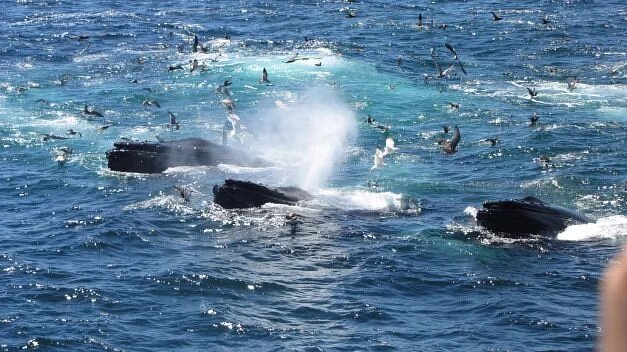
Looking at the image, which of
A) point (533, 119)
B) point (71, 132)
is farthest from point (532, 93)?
point (71, 132)

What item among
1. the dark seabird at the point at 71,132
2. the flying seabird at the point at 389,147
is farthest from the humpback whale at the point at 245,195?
the dark seabird at the point at 71,132

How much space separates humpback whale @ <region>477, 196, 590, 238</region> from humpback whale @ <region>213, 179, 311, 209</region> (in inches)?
261

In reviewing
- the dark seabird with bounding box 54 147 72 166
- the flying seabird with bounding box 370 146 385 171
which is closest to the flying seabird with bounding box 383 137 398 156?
the flying seabird with bounding box 370 146 385 171

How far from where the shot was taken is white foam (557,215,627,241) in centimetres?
2534

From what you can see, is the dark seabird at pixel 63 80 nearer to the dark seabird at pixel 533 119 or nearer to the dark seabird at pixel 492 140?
the dark seabird at pixel 492 140

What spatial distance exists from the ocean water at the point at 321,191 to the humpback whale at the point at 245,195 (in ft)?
1.57

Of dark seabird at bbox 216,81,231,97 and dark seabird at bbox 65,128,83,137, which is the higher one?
dark seabird at bbox 216,81,231,97

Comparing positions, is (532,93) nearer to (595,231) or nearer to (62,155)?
(595,231)

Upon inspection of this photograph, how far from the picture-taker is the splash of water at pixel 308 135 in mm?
36000

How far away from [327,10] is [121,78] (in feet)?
91.7

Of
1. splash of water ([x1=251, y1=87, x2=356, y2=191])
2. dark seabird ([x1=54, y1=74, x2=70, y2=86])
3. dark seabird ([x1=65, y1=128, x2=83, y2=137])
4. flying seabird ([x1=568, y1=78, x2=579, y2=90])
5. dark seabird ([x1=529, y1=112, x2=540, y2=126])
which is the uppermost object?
flying seabird ([x1=568, y1=78, x2=579, y2=90])

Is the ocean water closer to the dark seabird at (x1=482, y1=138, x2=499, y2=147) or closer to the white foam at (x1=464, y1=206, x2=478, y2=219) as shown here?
the white foam at (x1=464, y1=206, x2=478, y2=219)

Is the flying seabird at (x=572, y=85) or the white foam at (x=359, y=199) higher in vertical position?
the flying seabird at (x=572, y=85)

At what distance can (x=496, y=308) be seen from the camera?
2116 centimetres
